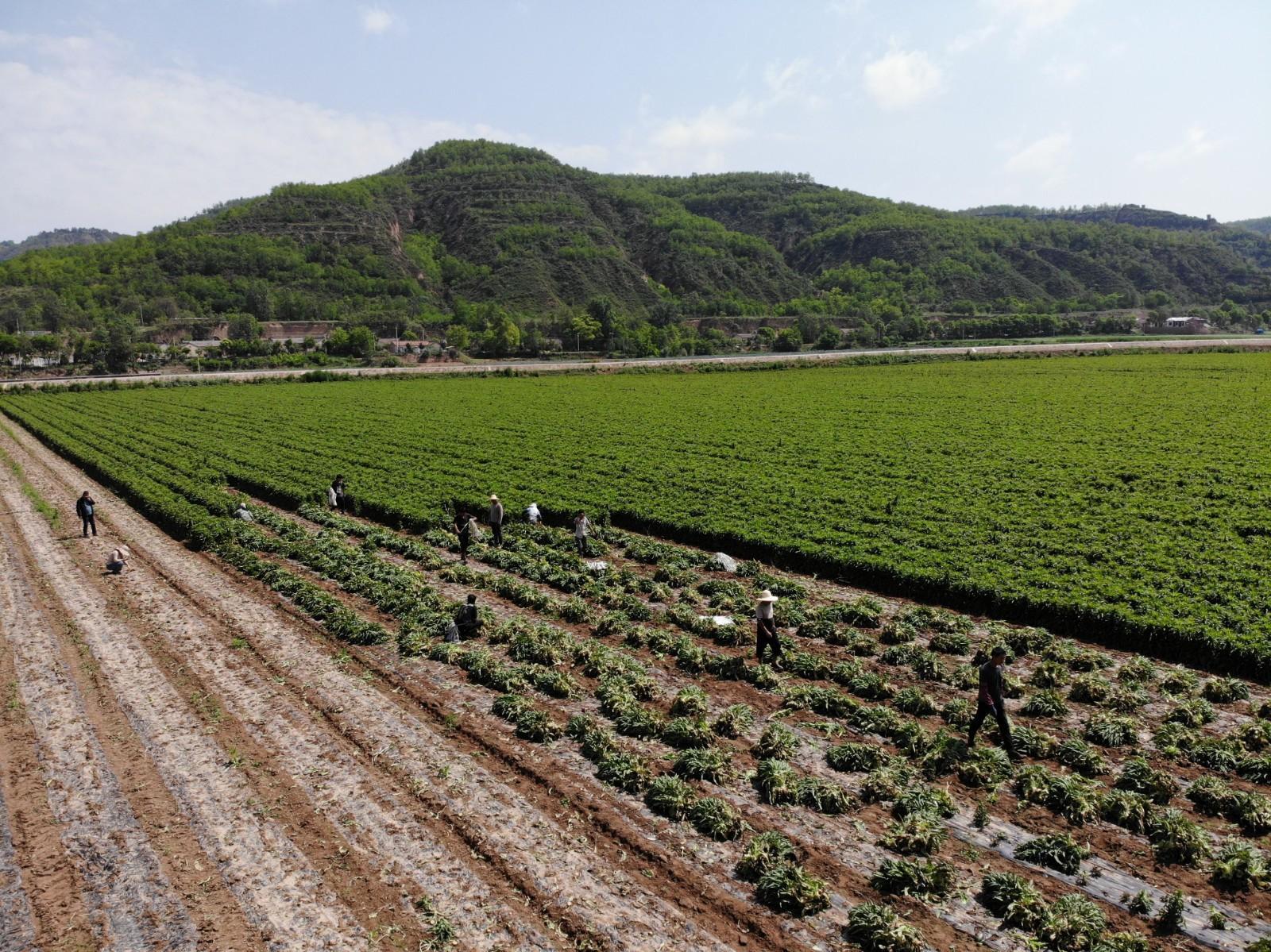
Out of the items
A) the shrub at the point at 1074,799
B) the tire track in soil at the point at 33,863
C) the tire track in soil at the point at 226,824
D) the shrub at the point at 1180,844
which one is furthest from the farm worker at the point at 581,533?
the shrub at the point at 1180,844

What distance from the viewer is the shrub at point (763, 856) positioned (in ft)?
34.6

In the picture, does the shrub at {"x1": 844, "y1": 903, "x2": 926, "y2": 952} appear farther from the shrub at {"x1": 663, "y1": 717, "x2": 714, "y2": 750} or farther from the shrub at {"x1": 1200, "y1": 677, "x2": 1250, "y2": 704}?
the shrub at {"x1": 1200, "y1": 677, "x2": 1250, "y2": 704}

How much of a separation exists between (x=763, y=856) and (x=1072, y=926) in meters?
3.70

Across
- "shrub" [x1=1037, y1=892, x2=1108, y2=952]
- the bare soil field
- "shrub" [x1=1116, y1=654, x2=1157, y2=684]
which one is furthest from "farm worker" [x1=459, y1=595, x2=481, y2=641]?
"shrub" [x1=1116, y1=654, x2=1157, y2=684]

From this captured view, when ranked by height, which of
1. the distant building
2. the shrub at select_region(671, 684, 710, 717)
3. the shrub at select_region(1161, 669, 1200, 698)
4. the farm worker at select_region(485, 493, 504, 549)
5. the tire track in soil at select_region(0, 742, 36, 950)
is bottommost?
the tire track in soil at select_region(0, 742, 36, 950)

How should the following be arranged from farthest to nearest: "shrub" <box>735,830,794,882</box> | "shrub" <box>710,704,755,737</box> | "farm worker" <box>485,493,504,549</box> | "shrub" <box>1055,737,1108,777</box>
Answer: "farm worker" <box>485,493,504,549</box>, "shrub" <box>710,704,755,737</box>, "shrub" <box>1055,737,1108,777</box>, "shrub" <box>735,830,794,882</box>

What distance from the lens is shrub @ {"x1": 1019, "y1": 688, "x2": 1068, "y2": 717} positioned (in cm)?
1464

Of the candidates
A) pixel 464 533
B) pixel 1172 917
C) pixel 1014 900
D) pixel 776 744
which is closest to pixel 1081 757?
pixel 1172 917

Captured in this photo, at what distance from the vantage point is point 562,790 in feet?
41.7

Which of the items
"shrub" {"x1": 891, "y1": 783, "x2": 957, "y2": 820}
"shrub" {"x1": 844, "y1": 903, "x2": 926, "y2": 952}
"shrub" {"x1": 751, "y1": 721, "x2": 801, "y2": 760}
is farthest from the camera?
"shrub" {"x1": 751, "y1": 721, "x2": 801, "y2": 760}

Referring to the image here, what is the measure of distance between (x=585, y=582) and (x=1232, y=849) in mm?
15693

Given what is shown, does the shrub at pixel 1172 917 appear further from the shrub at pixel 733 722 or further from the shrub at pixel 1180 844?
the shrub at pixel 733 722

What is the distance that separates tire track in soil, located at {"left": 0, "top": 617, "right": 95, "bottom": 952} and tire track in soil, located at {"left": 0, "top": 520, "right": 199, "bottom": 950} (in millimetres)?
139

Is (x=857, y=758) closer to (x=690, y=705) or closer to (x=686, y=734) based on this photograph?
(x=686, y=734)
